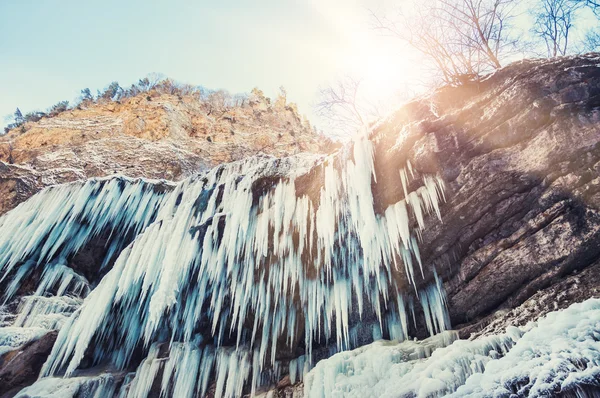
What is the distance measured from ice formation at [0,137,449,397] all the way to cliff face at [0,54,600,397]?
0.03m

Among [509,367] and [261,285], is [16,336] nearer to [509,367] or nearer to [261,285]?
[261,285]

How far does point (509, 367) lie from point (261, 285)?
5086 millimetres

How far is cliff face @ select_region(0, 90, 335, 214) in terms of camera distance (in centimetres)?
1511

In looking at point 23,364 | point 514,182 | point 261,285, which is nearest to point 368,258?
point 261,285

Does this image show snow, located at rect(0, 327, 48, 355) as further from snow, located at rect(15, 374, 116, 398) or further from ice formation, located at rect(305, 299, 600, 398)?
ice formation, located at rect(305, 299, 600, 398)

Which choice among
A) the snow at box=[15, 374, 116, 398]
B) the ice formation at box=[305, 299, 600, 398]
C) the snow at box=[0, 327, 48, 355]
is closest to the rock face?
the ice formation at box=[305, 299, 600, 398]

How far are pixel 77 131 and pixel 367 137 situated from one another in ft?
55.5

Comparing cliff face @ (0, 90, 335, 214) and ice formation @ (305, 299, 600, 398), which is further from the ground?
cliff face @ (0, 90, 335, 214)

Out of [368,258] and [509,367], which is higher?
[368,258]

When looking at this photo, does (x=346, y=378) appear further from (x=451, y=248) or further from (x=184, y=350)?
(x=184, y=350)

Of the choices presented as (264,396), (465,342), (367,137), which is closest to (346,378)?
(465,342)

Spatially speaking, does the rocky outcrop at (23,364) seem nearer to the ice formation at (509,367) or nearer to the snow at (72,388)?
the snow at (72,388)

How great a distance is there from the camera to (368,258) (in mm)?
6348

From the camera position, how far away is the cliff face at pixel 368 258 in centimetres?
486
